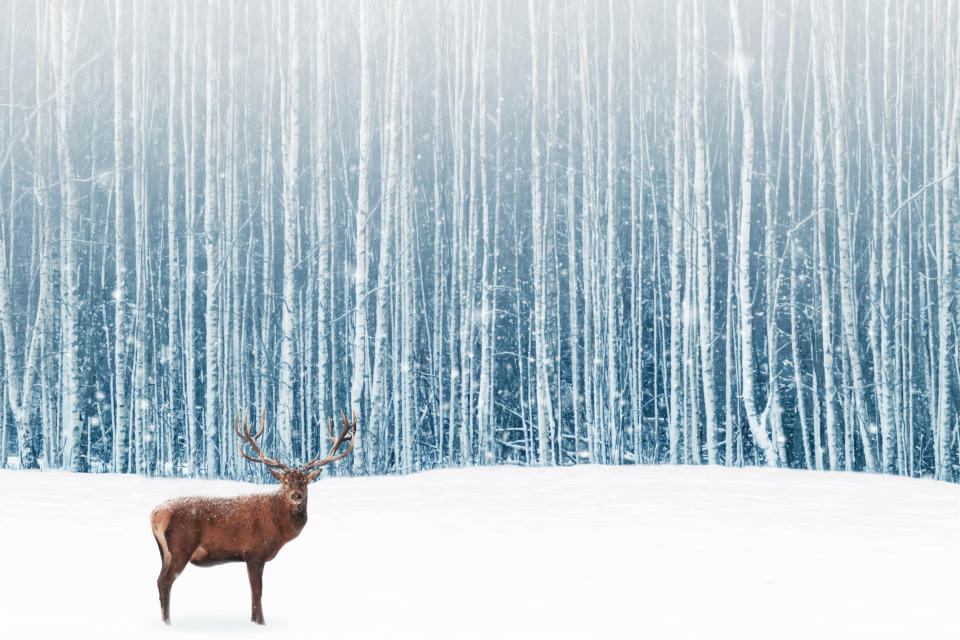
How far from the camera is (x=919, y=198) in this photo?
12.7 meters

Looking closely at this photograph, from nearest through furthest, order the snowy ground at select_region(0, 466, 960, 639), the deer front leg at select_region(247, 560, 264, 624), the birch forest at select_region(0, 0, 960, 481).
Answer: the deer front leg at select_region(247, 560, 264, 624) → the snowy ground at select_region(0, 466, 960, 639) → the birch forest at select_region(0, 0, 960, 481)

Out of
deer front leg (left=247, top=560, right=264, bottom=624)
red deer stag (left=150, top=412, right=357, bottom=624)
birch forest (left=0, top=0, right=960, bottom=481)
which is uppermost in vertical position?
birch forest (left=0, top=0, right=960, bottom=481)

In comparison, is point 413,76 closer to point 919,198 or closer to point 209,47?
point 209,47

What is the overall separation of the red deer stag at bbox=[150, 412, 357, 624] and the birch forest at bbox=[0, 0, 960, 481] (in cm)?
542

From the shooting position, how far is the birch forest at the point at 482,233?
1036 cm

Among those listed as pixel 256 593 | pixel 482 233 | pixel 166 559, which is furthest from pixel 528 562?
pixel 482 233

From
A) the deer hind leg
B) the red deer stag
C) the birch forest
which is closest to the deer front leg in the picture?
the red deer stag

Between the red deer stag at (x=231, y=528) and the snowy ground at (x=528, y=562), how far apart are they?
0.24 metres

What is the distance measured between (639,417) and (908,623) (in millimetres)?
8214

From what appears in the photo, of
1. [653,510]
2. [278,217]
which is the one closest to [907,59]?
[653,510]

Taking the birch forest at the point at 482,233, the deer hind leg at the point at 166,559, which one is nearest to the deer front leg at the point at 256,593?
the deer hind leg at the point at 166,559

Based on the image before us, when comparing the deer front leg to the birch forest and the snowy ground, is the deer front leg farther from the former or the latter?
the birch forest

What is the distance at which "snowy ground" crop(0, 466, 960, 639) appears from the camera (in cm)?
402

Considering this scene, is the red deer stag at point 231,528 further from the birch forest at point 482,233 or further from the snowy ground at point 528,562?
the birch forest at point 482,233
